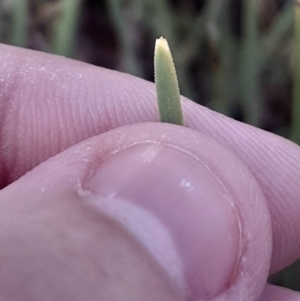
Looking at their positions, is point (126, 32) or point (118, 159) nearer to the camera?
point (118, 159)

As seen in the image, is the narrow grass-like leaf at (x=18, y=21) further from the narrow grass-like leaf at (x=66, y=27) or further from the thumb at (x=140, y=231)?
the thumb at (x=140, y=231)

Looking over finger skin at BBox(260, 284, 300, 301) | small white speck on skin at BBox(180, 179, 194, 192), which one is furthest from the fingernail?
finger skin at BBox(260, 284, 300, 301)

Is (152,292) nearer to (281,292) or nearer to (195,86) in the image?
(281,292)

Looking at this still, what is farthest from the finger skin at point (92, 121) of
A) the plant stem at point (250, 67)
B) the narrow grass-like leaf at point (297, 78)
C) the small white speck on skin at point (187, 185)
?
the small white speck on skin at point (187, 185)

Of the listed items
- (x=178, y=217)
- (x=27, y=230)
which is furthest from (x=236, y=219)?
(x=27, y=230)

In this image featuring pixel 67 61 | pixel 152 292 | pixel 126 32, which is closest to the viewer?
pixel 152 292

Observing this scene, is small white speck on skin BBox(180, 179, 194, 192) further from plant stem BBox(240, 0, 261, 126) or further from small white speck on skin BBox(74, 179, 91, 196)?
plant stem BBox(240, 0, 261, 126)
